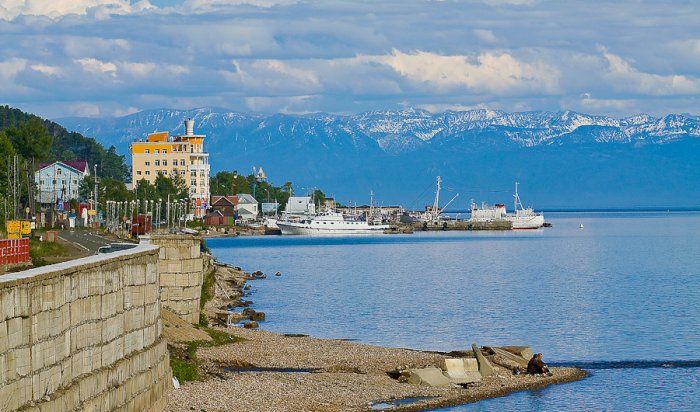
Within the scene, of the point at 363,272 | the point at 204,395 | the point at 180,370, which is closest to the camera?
the point at 204,395

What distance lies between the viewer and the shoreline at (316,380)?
3659 centimetres

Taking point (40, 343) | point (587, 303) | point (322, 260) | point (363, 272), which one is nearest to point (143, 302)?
point (40, 343)

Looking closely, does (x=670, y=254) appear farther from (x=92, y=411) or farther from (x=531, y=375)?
(x=92, y=411)

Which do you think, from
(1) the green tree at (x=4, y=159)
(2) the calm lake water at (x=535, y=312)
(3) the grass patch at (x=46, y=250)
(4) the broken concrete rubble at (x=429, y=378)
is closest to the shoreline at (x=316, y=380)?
(4) the broken concrete rubble at (x=429, y=378)

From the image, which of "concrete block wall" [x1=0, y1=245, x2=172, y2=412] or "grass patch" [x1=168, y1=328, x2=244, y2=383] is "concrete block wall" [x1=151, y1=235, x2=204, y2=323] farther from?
"concrete block wall" [x1=0, y1=245, x2=172, y2=412]

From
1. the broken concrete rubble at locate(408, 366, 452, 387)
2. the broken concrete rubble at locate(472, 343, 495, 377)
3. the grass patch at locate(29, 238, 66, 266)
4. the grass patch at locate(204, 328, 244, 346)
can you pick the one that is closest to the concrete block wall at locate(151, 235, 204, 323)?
the grass patch at locate(204, 328, 244, 346)

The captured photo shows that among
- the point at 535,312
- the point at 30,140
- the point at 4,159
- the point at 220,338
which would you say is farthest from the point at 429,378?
the point at 30,140

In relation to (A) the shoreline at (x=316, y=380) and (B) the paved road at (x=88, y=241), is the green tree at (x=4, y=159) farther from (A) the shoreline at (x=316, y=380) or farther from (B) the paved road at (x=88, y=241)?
(A) the shoreline at (x=316, y=380)

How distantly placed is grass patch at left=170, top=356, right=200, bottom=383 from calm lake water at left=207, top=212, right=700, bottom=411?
340 inches

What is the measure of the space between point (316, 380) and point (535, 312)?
42.4m

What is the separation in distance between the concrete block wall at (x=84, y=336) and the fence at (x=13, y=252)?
1037 cm

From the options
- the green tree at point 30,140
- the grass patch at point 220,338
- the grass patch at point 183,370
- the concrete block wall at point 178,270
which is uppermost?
the green tree at point 30,140

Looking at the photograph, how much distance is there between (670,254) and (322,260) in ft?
163

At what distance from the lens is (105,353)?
83.4 feet
